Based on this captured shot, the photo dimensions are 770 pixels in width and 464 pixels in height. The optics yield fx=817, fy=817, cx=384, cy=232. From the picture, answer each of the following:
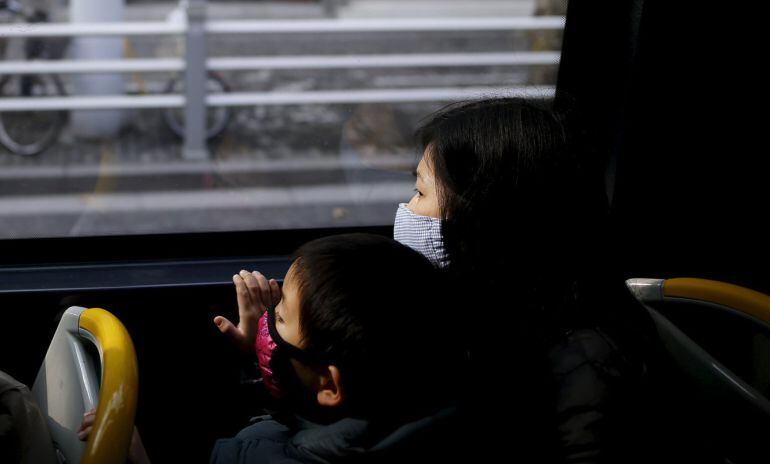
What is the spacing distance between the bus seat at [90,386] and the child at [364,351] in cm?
17

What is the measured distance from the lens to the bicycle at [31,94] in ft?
6.15

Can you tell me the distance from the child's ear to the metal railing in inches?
41.8

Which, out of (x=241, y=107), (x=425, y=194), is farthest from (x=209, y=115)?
(x=425, y=194)

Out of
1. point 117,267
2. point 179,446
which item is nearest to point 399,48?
point 117,267

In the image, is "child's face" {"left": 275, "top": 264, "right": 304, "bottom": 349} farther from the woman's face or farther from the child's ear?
the woman's face

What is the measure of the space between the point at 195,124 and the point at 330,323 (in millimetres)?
1343

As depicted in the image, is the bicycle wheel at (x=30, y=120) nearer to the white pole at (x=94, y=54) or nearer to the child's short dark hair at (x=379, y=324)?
the white pole at (x=94, y=54)

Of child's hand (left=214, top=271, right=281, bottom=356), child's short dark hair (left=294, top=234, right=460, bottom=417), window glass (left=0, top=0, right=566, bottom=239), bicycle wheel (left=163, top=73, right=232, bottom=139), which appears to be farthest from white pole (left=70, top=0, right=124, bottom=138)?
child's short dark hair (left=294, top=234, right=460, bottom=417)

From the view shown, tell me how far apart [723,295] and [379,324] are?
0.58 meters

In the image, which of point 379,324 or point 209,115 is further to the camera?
point 209,115

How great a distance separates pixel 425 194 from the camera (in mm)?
1134

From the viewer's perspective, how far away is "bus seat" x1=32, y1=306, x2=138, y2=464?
0.86m

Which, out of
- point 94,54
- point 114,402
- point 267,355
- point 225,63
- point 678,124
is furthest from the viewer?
point 225,63

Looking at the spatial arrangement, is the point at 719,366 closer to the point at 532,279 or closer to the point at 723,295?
the point at 723,295
